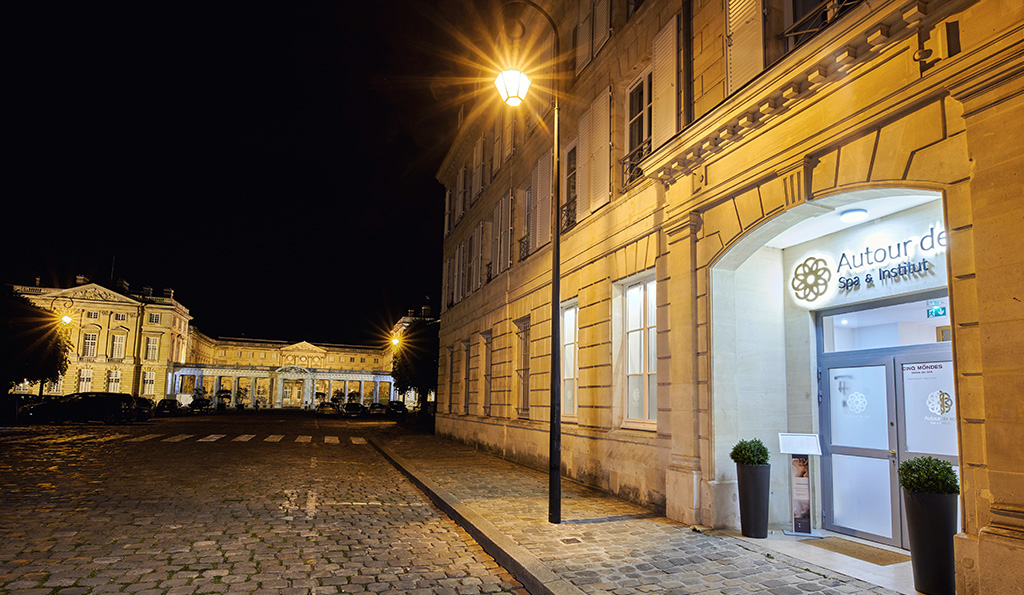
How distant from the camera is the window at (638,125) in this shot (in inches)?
406

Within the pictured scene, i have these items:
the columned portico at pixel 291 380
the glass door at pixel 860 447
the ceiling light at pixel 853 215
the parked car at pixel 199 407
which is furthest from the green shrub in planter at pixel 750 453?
the columned portico at pixel 291 380

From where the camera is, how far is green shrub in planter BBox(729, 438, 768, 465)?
7117 millimetres

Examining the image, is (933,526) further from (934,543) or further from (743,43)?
(743,43)

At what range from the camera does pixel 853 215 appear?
704cm

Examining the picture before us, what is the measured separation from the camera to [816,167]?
21.0ft

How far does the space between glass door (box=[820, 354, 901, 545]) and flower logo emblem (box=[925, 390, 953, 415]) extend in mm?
413

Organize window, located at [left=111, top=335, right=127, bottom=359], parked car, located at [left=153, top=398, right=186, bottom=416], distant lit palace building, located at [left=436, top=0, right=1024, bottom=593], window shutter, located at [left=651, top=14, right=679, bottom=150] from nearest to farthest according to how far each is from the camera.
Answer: distant lit palace building, located at [left=436, top=0, right=1024, bottom=593], window shutter, located at [left=651, top=14, right=679, bottom=150], parked car, located at [left=153, top=398, right=186, bottom=416], window, located at [left=111, top=335, right=127, bottom=359]

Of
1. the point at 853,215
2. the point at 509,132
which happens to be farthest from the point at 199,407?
the point at 853,215

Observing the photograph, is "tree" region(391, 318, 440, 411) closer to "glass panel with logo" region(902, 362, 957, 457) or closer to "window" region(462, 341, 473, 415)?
"window" region(462, 341, 473, 415)

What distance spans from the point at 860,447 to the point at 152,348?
3403 inches

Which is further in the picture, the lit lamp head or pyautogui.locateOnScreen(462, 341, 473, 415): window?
pyautogui.locateOnScreen(462, 341, 473, 415): window

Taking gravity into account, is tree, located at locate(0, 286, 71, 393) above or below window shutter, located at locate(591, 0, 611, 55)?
below

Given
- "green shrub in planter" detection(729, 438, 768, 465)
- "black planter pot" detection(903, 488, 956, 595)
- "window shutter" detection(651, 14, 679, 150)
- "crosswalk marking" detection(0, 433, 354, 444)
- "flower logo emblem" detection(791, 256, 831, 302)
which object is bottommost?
"crosswalk marking" detection(0, 433, 354, 444)

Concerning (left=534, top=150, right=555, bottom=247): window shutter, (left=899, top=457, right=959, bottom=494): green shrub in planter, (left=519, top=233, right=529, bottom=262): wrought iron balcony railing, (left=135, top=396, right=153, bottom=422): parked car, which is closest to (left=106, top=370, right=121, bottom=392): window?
(left=135, top=396, right=153, bottom=422): parked car
